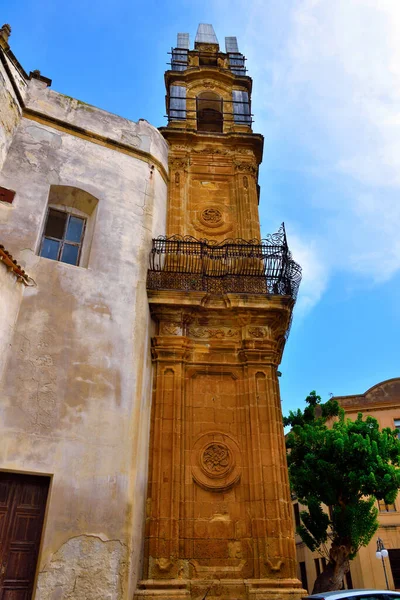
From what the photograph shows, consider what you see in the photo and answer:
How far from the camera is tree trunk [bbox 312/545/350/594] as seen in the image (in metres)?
13.8

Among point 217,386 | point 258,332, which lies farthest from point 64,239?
point 258,332

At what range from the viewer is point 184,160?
1296cm

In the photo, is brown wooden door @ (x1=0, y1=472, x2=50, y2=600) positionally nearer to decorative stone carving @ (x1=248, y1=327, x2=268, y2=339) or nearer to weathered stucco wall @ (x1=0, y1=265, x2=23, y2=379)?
weathered stucco wall @ (x1=0, y1=265, x2=23, y2=379)

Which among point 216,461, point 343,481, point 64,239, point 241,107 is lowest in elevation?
point 216,461

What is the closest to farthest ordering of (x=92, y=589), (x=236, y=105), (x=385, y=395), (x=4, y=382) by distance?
(x=92, y=589)
(x=4, y=382)
(x=236, y=105)
(x=385, y=395)

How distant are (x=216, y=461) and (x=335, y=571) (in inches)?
304

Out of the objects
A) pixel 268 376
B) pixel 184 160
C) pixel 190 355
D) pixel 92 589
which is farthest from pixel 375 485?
pixel 184 160

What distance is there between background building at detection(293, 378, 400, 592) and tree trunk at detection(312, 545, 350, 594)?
30.6 feet

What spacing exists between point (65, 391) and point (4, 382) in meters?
0.93

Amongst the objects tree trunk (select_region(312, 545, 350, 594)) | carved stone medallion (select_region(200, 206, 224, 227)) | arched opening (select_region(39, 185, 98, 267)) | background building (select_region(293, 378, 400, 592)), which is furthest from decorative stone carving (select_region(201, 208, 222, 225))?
background building (select_region(293, 378, 400, 592))

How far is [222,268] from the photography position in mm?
11195

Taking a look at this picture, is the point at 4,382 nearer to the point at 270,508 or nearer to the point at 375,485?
the point at 270,508

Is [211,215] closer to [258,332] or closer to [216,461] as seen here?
[258,332]

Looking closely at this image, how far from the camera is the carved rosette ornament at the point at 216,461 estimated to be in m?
8.77
